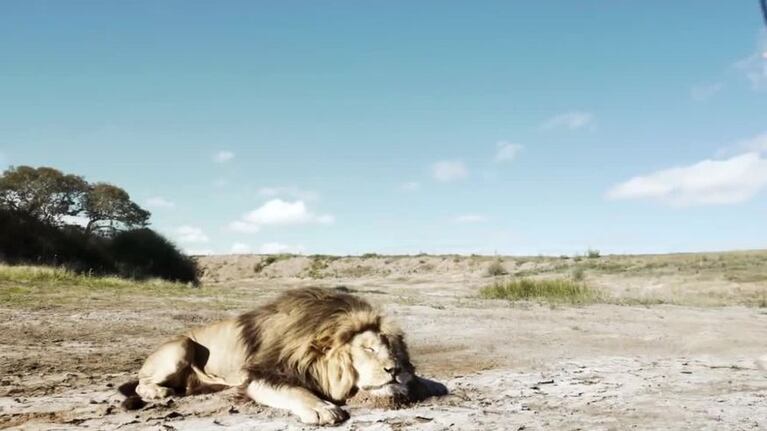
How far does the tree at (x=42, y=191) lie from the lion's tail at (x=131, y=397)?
91.8 ft

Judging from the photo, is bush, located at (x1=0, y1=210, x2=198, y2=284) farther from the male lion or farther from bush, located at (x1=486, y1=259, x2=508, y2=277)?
the male lion

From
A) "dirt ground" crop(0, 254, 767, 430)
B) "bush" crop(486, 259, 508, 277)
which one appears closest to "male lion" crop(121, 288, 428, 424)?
"dirt ground" crop(0, 254, 767, 430)

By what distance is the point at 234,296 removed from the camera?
1767 centimetres

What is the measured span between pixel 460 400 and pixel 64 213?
32.9 m

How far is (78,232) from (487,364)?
27.6m

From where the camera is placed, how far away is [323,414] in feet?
16.0

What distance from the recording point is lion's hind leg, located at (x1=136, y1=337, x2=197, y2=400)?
6.02 metres

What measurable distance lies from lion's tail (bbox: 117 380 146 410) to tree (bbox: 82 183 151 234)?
30.4m

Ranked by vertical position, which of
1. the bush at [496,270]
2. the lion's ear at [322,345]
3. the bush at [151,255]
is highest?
the bush at [151,255]

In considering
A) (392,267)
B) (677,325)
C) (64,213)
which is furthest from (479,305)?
(392,267)

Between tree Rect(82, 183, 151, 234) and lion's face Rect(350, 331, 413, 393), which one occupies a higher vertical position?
tree Rect(82, 183, 151, 234)

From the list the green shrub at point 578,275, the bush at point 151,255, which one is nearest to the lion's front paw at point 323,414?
the green shrub at point 578,275

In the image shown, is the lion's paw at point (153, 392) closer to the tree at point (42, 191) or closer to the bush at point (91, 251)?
the bush at point (91, 251)

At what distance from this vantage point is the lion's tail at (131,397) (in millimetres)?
5680
